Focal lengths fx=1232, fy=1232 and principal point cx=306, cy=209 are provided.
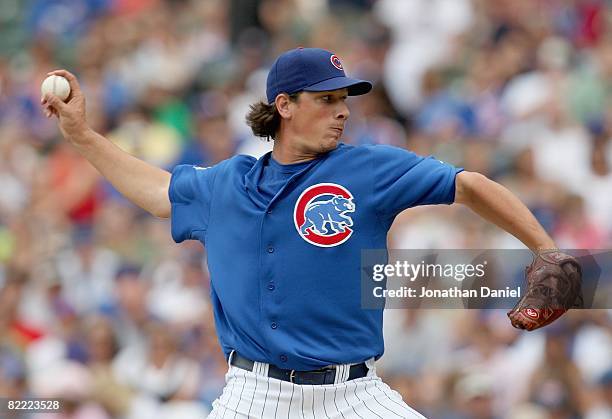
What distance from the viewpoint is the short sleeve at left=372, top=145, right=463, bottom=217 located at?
14.5 ft

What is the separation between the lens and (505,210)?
14.1 feet

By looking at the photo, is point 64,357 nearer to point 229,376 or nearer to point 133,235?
point 133,235

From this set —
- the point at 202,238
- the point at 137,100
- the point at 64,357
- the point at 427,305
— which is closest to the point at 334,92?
the point at 202,238

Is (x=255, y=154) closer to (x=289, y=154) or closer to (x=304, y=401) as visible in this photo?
(x=289, y=154)

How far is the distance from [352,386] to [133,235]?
5882mm

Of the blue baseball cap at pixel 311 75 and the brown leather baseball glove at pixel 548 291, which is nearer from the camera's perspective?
the brown leather baseball glove at pixel 548 291

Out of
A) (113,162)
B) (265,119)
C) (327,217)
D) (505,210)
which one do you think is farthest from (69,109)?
(505,210)

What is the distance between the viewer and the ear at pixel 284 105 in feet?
15.6

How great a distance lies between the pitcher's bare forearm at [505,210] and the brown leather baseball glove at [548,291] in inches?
2.3

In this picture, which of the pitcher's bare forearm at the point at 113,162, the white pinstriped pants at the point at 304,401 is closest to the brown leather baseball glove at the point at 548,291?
the white pinstriped pants at the point at 304,401

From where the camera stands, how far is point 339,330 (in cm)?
451

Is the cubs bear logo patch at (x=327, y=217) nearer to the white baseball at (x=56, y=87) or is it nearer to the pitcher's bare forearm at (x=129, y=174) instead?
the pitcher's bare forearm at (x=129, y=174)

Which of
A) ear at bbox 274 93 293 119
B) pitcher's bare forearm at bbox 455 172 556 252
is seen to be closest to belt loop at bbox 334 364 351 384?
pitcher's bare forearm at bbox 455 172 556 252

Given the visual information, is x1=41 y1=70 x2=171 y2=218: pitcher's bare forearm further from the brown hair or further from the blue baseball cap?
the blue baseball cap
